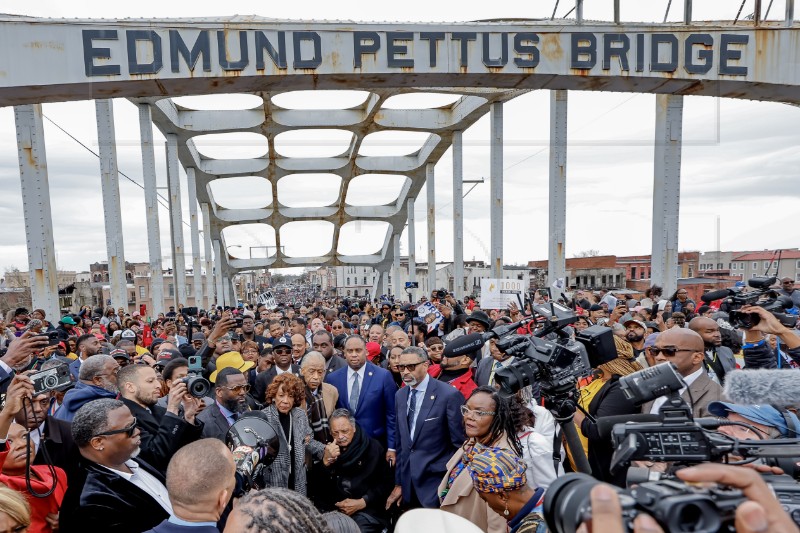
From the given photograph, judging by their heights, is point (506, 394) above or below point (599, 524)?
below

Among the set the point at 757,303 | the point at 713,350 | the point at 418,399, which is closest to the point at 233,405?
the point at 418,399

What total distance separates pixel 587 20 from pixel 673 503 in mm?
9828

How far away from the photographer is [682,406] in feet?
5.41

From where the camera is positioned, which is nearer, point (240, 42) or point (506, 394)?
point (506, 394)

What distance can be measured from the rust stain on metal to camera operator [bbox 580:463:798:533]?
27.3 feet

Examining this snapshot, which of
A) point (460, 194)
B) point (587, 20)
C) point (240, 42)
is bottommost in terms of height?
point (460, 194)

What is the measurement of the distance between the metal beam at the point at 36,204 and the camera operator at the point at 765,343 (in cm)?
1088

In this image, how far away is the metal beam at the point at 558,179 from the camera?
12.0 meters

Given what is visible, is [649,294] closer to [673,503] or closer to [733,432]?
[733,432]

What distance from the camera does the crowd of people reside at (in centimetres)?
195

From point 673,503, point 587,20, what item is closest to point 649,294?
point 587,20

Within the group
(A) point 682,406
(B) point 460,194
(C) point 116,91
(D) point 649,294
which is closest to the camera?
(A) point 682,406

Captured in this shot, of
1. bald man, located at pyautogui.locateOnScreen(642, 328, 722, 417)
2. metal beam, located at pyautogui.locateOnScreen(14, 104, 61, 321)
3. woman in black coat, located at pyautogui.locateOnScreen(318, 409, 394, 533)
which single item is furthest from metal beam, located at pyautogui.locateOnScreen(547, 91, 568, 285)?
metal beam, located at pyautogui.locateOnScreen(14, 104, 61, 321)

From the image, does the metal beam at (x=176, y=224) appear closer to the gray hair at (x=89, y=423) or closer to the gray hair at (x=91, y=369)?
the gray hair at (x=91, y=369)
